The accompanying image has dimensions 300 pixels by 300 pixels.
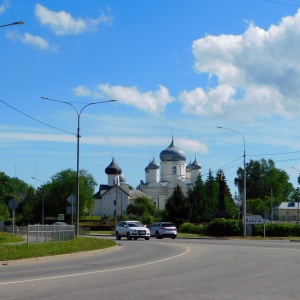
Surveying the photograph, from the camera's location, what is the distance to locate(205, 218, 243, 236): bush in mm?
61156

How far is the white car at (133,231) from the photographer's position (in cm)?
5306

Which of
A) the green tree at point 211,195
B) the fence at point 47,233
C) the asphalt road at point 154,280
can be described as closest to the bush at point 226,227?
the fence at point 47,233

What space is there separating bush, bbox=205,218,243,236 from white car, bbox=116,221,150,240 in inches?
428

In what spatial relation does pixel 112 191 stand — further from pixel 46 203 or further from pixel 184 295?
pixel 184 295

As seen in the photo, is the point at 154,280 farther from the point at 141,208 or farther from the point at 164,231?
the point at 141,208

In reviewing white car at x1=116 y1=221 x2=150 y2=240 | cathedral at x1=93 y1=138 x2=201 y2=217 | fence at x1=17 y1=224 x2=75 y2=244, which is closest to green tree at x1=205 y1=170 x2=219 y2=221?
cathedral at x1=93 y1=138 x2=201 y2=217

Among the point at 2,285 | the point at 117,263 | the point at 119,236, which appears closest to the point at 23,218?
the point at 119,236

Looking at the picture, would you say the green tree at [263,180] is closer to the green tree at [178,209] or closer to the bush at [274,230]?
the green tree at [178,209]

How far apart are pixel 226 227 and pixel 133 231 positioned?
12.4 metres

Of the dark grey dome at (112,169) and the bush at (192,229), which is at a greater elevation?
the dark grey dome at (112,169)

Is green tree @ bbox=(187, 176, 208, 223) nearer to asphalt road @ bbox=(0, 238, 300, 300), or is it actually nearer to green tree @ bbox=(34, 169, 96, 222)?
green tree @ bbox=(34, 169, 96, 222)

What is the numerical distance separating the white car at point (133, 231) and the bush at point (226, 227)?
1088 cm

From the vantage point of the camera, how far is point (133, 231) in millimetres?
53000

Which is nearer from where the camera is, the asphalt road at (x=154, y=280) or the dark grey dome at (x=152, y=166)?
the asphalt road at (x=154, y=280)
